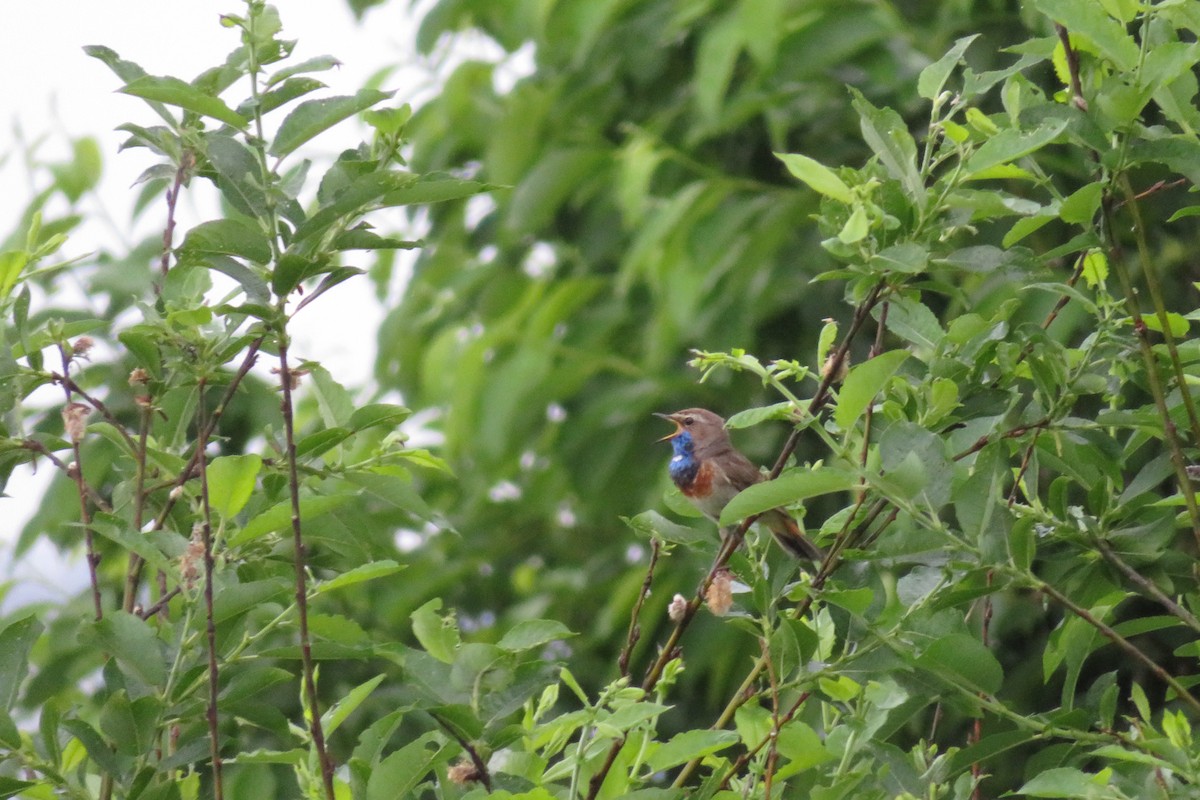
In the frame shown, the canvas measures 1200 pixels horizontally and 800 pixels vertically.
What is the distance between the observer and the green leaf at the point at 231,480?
5.87 feet

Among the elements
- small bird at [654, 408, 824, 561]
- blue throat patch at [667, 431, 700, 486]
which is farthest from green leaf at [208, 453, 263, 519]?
blue throat patch at [667, 431, 700, 486]

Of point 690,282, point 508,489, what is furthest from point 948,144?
point 508,489

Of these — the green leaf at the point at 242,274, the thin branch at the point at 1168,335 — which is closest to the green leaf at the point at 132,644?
the green leaf at the point at 242,274

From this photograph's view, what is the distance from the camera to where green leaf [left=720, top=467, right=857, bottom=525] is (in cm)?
162

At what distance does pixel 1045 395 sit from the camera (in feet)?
6.09

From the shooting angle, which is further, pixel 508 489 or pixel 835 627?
pixel 508 489

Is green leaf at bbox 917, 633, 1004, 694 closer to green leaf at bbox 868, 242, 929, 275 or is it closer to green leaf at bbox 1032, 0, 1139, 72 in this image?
green leaf at bbox 868, 242, 929, 275

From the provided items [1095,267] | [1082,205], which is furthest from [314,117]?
[1095,267]

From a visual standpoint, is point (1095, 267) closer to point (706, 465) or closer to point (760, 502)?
point (760, 502)

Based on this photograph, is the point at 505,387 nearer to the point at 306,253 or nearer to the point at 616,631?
the point at 616,631

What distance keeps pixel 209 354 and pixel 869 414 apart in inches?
32.2

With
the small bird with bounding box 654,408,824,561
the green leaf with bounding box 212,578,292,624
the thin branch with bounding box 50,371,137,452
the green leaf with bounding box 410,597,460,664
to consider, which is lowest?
A: the small bird with bounding box 654,408,824,561

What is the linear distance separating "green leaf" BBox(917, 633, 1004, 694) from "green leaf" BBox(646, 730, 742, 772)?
9.8 inches

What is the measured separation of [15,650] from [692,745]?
2.83ft
